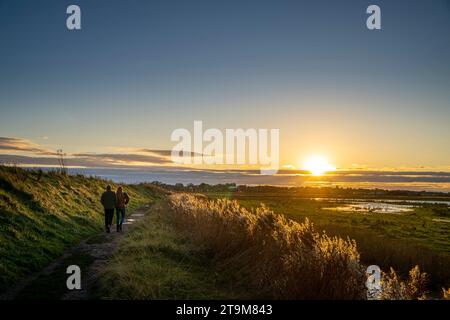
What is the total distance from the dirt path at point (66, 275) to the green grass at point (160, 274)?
0.52 m

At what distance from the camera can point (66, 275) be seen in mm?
11719

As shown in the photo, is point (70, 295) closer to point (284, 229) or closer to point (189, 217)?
point (284, 229)

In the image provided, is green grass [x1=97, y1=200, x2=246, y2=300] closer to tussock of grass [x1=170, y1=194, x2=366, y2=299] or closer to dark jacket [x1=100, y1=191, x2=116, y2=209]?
tussock of grass [x1=170, y1=194, x2=366, y2=299]

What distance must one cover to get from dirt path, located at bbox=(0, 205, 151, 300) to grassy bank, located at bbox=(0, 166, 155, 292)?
45 centimetres

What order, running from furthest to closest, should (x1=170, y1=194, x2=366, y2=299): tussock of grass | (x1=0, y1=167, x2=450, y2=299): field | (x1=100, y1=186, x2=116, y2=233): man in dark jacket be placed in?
1. (x1=100, y1=186, x2=116, y2=233): man in dark jacket
2. (x1=0, y1=167, x2=450, y2=299): field
3. (x1=170, y1=194, x2=366, y2=299): tussock of grass

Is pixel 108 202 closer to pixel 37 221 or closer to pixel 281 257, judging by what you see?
pixel 37 221

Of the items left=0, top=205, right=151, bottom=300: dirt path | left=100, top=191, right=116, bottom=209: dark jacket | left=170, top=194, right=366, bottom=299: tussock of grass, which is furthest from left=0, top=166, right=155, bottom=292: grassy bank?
left=170, top=194, right=366, bottom=299: tussock of grass

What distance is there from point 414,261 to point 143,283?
16861 mm

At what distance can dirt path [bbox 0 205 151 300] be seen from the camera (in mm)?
9742

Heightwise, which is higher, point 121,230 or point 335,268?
point 335,268

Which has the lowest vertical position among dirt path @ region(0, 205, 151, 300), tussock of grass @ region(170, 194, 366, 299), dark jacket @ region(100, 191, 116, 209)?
dirt path @ region(0, 205, 151, 300)

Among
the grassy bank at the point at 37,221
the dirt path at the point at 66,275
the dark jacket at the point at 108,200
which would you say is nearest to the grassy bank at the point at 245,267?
the dirt path at the point at 66,275
